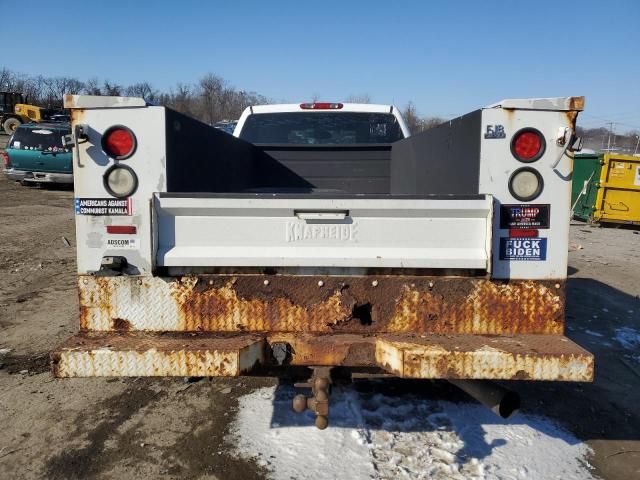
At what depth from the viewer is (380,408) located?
3.62m

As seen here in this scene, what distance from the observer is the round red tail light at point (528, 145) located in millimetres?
2602

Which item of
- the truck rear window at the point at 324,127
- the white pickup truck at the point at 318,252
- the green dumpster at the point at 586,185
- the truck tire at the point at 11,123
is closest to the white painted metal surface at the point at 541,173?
the white pickup truck at the point at 318,252

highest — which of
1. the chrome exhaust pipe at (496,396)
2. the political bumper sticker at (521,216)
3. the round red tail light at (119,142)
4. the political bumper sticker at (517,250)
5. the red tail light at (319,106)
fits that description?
the red tail light at (319,106)

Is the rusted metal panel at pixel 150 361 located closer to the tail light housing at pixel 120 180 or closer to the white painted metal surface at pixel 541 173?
the tail light housing at pixel 120 180

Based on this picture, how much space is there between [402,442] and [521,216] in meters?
1.57

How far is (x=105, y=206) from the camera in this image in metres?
2.63

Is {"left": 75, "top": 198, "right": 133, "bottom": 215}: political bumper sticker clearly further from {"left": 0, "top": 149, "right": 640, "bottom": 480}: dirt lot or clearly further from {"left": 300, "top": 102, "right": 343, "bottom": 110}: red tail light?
{"left": 300, "top": 102, "right": 343, "bottom": 110}: red tail light

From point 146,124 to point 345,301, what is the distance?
1.35 m

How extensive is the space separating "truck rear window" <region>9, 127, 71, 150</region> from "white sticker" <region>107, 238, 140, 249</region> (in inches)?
588

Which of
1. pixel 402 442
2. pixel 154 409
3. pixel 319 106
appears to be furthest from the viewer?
pixel 319 106

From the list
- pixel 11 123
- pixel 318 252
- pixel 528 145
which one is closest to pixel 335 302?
pixel 318 252

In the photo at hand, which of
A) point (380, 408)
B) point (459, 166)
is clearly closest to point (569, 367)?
point (459, 166)

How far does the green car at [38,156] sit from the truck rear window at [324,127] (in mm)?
11954

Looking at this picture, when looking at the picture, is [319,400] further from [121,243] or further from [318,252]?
[121,243]
